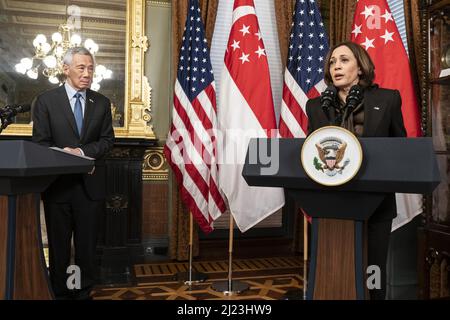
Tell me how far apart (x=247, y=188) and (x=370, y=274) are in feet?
5.34

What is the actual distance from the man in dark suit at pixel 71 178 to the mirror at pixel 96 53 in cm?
148

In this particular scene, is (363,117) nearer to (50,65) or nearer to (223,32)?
(223,32)

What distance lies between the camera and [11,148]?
160cm

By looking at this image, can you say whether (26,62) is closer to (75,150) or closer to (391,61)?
(75,150)

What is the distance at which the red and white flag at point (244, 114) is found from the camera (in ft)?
10.8

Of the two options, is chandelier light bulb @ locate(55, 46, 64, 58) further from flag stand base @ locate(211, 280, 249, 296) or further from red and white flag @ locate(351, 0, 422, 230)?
red and white flag @ locate(351, 0, 422, 230)

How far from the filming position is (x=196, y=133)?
135 inches

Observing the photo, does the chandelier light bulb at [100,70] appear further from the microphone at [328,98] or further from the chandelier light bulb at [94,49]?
the microphone at [328,98]

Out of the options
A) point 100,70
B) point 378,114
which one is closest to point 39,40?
point 100,70

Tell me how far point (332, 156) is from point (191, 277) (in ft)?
7.73

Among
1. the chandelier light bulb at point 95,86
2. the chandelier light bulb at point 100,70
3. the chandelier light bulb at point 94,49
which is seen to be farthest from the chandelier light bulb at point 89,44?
the chandelier light bulb at point 95,86

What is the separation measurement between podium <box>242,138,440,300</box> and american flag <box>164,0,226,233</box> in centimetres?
176

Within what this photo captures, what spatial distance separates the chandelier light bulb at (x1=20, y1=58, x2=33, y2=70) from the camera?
3758 mm
